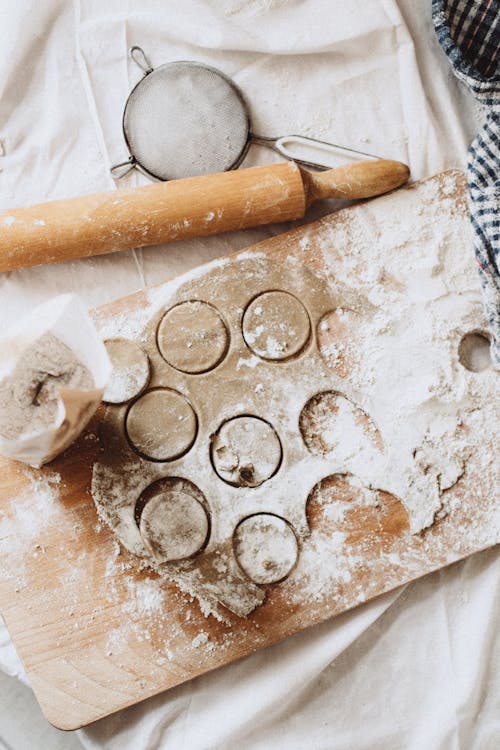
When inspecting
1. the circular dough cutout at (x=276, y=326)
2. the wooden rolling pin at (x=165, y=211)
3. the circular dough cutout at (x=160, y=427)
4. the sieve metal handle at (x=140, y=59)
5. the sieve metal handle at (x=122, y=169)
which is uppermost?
the sieve metal handle at (x=140, y=59)

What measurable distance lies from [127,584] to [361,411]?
0.31 metres

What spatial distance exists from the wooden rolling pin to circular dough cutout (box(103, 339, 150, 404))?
114 millimetres

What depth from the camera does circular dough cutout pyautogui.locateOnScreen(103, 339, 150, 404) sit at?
0.70 metres

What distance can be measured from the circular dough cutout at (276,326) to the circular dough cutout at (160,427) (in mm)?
107

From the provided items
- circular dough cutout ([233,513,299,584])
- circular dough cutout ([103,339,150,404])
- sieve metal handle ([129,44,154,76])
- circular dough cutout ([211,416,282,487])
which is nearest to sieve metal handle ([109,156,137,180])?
sieve metal handle ([129,44,154,76])

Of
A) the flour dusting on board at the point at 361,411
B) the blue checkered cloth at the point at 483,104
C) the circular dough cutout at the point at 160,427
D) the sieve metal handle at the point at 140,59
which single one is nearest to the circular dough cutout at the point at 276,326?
the flour dusting on board at the point at 361,411

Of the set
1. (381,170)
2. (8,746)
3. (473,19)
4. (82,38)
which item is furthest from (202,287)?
(8,746)

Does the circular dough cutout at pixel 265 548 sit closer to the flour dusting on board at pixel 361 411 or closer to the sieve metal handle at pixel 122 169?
the flour dusting on board at pixel 361 411

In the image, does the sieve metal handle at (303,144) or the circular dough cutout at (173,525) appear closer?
the circular dough cutout at (173,525)

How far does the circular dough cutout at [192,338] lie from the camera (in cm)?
72

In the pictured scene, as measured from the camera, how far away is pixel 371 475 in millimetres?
719

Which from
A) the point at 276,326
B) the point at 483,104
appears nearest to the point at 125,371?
the point at 276,326

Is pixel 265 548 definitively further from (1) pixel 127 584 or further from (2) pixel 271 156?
(2) pixel 271 156

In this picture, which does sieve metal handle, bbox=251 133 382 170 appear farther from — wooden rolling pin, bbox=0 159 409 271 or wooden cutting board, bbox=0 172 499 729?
wooden cutting board, bbox=0 172 499 729
